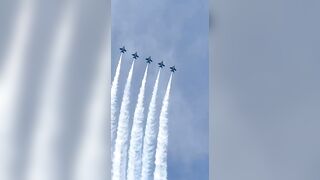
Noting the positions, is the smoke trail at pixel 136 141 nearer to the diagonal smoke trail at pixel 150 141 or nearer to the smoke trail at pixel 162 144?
the diagonal smoke trail at pixel 150 141

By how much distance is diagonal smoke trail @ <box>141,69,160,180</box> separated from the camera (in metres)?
3.64

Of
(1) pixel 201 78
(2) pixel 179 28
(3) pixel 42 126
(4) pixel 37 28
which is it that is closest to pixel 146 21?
(2) pixel 179 28

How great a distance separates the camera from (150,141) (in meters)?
3.68

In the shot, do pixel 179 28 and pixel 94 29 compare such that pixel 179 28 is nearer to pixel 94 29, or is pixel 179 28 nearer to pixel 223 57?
pixel 223 57

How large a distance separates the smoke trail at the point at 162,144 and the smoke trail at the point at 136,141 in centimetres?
14

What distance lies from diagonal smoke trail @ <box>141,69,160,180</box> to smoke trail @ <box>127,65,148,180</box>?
0.04 meters

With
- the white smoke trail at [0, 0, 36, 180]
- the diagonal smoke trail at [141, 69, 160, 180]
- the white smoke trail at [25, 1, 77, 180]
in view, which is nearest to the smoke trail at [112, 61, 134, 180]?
the diagonal smoke trail at [141, 69, 160, 180]

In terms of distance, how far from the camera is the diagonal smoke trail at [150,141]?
3.64 meters

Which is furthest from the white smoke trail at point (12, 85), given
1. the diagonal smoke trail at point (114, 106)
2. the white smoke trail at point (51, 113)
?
the diagonal smoke trail at point (114, 106)

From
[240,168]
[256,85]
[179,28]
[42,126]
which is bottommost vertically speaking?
[240,168]

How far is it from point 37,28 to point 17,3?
244 millimetres

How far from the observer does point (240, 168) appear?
147 inches

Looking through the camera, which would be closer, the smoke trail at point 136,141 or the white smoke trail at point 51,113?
the smoke trail at point 136,141

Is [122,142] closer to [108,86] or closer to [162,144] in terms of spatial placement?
[162,144]
